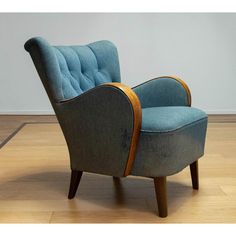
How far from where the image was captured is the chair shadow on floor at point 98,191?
1930 mm

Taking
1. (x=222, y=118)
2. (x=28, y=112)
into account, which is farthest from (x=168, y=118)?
(x=28, y=112)

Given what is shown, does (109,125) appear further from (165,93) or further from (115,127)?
(165,93)

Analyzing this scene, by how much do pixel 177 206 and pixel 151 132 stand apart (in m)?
0.47

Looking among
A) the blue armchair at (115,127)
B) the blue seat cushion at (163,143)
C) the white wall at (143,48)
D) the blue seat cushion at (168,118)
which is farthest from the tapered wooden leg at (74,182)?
the white wall at (143,48)

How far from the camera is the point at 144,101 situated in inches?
86.7

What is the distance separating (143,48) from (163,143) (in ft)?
9.63

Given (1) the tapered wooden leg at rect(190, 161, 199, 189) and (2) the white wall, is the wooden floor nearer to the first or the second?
(1) the tapered wooden leg at rect(190, 161, 199, 189)

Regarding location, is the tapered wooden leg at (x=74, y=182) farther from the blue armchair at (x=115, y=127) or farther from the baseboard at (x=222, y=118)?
the baseboard at (x=222, y=118)

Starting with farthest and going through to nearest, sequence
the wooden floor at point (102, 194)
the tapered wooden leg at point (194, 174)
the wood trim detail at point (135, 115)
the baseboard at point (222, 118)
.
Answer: the baseboard at point (222, 118) → the tapered wooden leg at point (194, 174) → the wooden floor at point (102, 194) → the wood trim detail at point (135, 115)

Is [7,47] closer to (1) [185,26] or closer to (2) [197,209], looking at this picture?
(1) [185,26]

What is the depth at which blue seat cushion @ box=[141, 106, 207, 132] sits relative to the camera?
1658 mm

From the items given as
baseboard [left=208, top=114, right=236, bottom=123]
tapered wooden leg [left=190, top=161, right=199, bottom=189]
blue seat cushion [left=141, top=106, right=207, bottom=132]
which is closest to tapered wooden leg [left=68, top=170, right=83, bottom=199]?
blue seat cushion [left=141, top=106, right=207, bottom=132]
